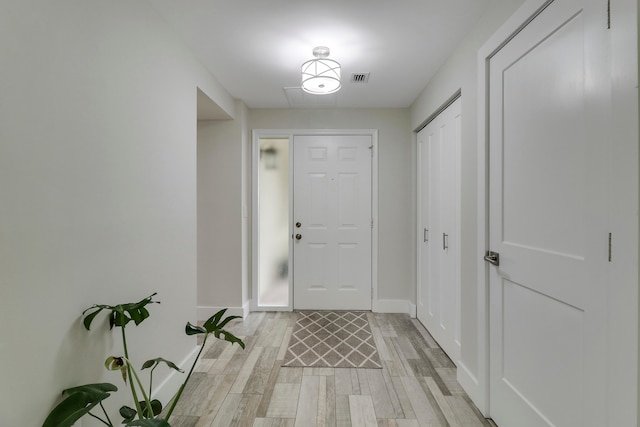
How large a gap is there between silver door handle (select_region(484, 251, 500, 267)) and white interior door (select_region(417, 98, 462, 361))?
63cm

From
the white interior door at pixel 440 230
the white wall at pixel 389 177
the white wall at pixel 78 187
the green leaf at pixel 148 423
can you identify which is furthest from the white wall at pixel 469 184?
the white wall at pixel 78 187

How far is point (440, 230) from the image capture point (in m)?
2.77

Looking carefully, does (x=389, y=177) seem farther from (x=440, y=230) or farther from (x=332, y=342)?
(x=332, y=342)

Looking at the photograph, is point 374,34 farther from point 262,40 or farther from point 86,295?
point 86,295

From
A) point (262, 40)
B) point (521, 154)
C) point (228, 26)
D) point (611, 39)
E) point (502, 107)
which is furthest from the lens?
point (262, 40)

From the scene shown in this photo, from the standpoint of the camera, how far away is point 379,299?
358 centimetres

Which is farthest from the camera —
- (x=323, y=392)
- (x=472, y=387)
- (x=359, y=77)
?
(x=359, y=77)

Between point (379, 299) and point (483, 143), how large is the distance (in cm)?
227

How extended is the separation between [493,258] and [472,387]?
873mm

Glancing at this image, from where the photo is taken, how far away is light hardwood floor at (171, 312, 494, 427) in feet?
5.82

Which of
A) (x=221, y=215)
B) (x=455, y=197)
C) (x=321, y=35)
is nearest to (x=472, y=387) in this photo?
(x=455, y=197)

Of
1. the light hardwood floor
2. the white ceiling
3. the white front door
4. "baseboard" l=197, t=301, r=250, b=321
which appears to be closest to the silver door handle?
the light hardwood floor

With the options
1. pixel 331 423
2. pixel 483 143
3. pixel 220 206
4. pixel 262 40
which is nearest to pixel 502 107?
pixel 483 143

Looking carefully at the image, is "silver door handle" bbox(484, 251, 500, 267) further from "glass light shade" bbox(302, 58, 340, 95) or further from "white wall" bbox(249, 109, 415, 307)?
"white wall" bbox(249, 109, 415, 307)
